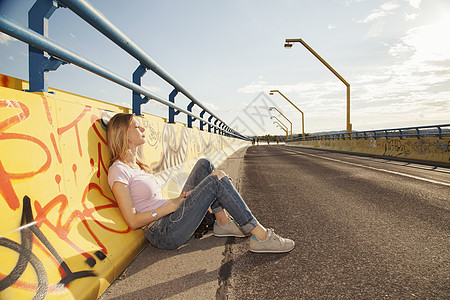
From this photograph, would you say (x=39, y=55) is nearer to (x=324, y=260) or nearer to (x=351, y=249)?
(x=324, y=260)

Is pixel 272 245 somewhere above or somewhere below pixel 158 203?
below

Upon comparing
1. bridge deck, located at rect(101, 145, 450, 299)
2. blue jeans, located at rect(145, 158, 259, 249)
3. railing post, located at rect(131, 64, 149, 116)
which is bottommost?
bridge deck, located at rect(101, 145, 450, 299)

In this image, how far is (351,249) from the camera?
2.43 meters

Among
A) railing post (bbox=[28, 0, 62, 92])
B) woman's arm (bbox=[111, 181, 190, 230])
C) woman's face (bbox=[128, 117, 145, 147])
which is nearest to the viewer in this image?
railing post (bbox=[28, 0, 62, 92])

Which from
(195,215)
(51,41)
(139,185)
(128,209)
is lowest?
(195,215)

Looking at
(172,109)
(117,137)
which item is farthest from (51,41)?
(172,109)

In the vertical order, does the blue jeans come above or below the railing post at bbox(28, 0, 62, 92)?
below

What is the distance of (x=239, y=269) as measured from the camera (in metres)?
2.14

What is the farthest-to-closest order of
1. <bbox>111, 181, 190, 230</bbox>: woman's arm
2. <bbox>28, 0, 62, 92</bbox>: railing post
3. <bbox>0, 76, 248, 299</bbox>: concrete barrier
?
<bbox>111, 181, 190, 230</bbox>: woman's arm
<bbox>28, 0, 62, 92</bbox>: railing post
<bbox>0, 76, 248, 299</bbox>: concrete barrier

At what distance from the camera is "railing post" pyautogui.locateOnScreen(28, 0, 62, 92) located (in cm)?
174

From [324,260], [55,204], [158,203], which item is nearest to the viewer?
[55,204]

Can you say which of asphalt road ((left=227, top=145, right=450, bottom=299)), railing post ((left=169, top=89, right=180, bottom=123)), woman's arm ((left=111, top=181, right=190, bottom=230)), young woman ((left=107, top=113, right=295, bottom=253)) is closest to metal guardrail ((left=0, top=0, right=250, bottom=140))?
young woman ((left=107, top=113, right=295, bottom=253))

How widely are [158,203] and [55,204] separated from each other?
106 centimetres

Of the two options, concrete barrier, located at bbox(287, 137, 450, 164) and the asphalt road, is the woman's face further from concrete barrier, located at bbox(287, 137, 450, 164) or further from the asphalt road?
concrete barrier, located at bbox(287, 137, 450, 164)
